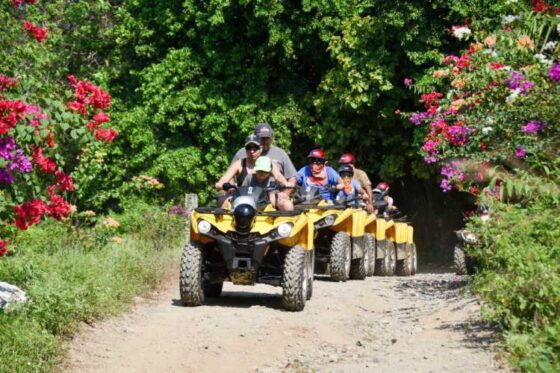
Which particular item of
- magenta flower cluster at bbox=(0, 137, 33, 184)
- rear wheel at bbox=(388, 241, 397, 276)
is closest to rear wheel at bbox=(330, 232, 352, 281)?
rear wheel at bbox=(388, 241, 397, 276)

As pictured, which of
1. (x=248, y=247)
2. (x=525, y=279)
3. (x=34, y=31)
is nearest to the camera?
(x=525, y=279)

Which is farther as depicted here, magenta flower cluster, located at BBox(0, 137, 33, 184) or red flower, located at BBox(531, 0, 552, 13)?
red flower, located at BBox(531, 0, 552, 13)

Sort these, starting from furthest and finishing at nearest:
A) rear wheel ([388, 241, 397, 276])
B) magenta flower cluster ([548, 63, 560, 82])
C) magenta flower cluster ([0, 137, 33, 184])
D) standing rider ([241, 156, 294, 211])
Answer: rear wheel ([388, 241, 397, 276])
standing rider ([241, 156, 294, 211])
magenta flower cluster ([548, 63, 560, 82])
magenta flower cluster ([0, 137, 33, 184])

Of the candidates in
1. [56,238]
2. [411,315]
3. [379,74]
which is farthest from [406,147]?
[411,315]

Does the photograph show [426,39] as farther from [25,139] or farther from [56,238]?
[25,139]

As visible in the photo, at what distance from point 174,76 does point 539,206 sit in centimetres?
1682

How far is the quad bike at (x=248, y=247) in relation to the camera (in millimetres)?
10805

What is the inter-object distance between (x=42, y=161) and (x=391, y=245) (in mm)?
11015

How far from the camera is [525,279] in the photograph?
27.5ft

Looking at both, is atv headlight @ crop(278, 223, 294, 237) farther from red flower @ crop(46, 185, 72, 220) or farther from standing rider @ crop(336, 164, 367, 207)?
standing rider @ crop(336, 164, 367, 207)

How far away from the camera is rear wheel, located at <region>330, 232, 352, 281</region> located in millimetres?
14195

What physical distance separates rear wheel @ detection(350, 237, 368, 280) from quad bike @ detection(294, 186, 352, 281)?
0.20m

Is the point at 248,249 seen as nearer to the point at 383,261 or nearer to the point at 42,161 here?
the point at 42,161

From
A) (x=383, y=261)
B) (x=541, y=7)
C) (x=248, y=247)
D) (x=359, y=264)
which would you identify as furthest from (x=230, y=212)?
(x=383, y=261)
